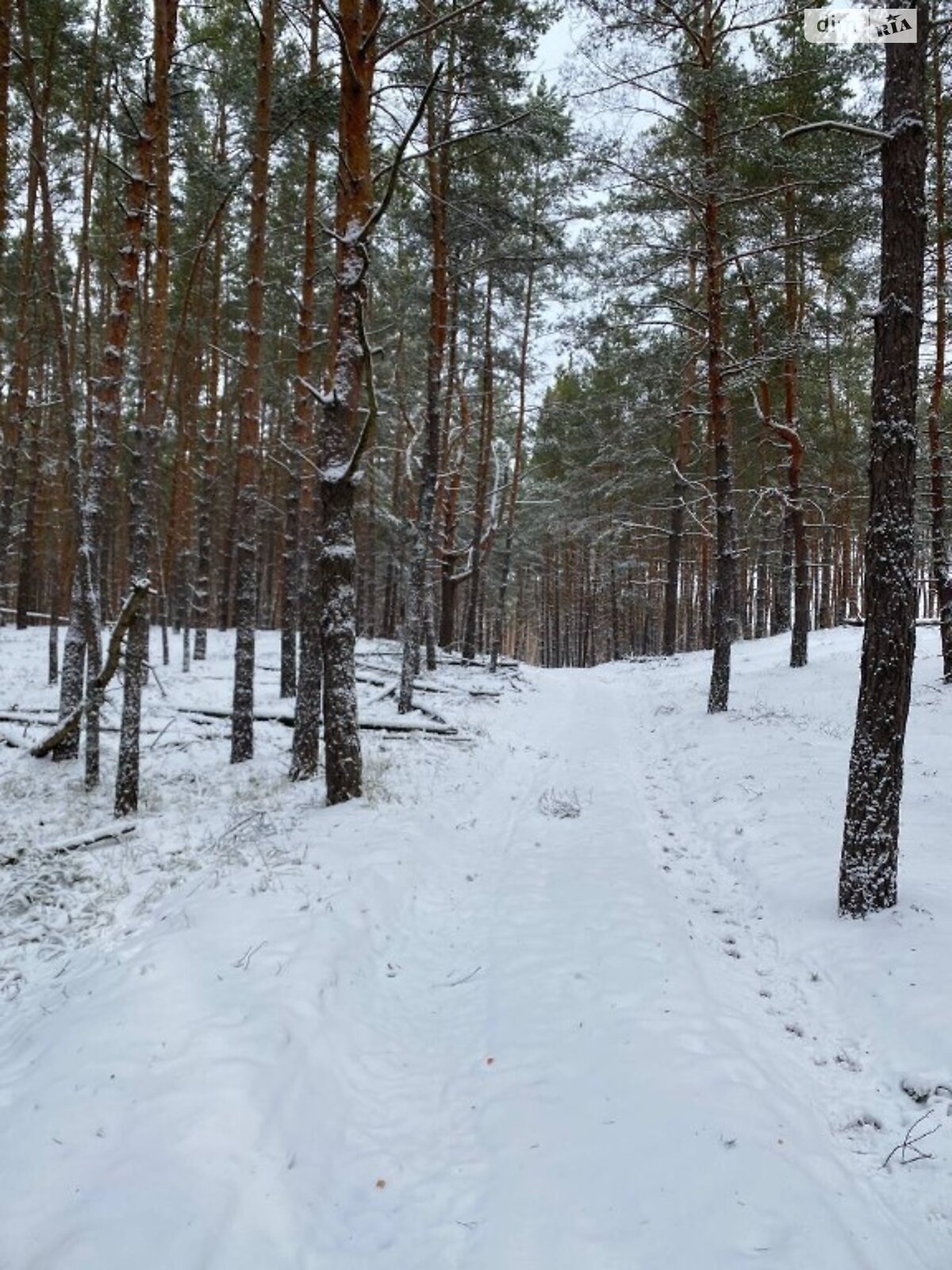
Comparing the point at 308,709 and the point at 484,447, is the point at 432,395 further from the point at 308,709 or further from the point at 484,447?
the point at 484,447

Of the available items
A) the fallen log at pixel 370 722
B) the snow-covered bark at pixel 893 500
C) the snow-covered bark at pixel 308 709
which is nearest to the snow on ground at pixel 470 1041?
the snow-covered bark at pixel 893 500

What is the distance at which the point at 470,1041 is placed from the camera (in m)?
4.15

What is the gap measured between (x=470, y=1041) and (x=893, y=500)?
16.5 feet

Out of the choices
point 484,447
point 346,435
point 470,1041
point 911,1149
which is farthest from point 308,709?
point 484,447

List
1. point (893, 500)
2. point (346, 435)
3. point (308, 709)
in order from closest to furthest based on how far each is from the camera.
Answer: point (893, 500) → point (346, 435) → point (308, 709)

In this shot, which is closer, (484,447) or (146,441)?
(146,441)

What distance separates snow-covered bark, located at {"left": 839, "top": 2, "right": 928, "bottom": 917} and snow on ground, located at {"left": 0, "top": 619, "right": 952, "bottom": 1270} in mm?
604

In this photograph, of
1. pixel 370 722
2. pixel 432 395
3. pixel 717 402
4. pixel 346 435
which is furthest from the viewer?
pixel 432 395

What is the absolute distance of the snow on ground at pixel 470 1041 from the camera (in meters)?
2.73

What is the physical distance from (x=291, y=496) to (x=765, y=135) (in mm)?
11374

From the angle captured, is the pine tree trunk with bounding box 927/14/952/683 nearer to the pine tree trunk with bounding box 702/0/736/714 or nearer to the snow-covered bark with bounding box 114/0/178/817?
the pine tree trunk with bounding box 702/0/736/714

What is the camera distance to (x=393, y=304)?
67.6 ft

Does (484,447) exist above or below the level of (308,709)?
above

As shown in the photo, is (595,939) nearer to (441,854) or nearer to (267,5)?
(441,854)
